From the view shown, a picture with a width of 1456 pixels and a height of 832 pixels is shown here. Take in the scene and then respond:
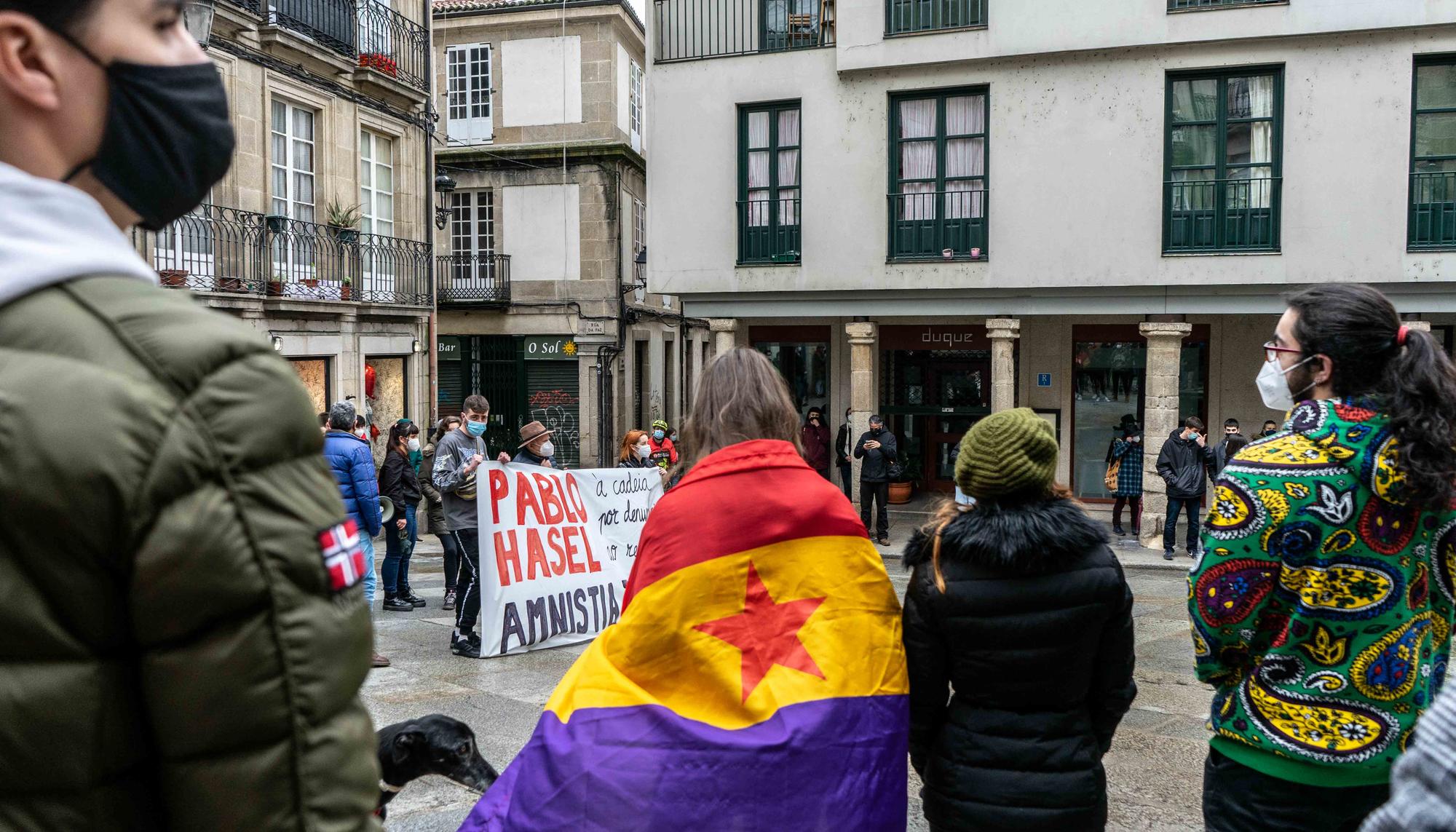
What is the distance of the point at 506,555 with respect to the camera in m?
8.96

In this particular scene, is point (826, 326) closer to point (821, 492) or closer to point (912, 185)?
point (912, 185)

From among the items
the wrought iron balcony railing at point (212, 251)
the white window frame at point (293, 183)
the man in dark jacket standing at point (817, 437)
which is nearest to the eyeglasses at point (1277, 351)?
the wrought iron balcony railing at point (212, 251)

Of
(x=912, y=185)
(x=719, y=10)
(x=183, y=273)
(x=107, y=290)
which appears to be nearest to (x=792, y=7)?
(x=719, y=10)

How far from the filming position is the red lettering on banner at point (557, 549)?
9.23 metres

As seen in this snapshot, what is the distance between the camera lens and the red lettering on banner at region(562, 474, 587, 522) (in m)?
9.51

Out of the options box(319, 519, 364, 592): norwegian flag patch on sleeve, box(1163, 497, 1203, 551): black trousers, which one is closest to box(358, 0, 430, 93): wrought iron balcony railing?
box(1163, 497, 1203, 551): black trousers

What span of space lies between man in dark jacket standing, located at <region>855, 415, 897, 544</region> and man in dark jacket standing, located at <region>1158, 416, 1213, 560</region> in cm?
368

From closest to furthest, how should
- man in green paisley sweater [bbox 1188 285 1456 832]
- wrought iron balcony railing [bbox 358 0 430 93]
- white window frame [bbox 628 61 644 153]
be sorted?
man in green paisley sweater [bbox 1188 285 1456 832] → wrought iron balcony railing [bbox 358 0 430 93] → white window frame [bbox 628 61 644 153]

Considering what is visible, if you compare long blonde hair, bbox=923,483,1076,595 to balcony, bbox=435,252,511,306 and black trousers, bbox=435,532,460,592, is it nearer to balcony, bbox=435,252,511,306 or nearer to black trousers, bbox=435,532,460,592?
black trousers, bbox=435,532,460,592

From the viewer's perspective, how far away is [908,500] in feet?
69.7

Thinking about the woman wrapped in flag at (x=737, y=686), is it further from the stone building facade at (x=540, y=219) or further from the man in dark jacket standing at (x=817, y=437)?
the stone building facade at (x=540, y=219)

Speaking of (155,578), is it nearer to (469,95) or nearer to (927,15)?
(927,15)

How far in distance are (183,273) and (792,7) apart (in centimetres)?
1017

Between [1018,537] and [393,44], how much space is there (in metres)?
20.7
